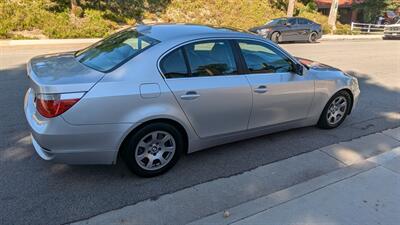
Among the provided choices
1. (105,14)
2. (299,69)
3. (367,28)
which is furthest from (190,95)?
(367,28)

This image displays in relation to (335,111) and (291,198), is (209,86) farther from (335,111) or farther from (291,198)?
(335,111)

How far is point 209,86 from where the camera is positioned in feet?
12.7

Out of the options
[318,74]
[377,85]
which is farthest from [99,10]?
[318,74]

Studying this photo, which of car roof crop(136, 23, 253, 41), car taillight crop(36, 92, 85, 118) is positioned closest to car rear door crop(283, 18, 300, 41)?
car roof crop(136, 23, 253, 41)

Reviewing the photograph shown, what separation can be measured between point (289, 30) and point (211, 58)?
16.4 metres

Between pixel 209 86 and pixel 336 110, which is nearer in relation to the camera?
pixel 209 86

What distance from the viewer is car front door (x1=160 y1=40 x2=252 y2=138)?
3734 millimetres

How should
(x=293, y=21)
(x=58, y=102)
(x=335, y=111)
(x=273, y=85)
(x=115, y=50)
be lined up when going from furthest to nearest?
1. (x=293, y=21)
2. (x=335, y=111)
3. (x=273, y=85)
4. (x=115, y=50)
5. (x=58, y=102)

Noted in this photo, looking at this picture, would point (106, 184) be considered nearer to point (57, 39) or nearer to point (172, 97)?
point (172, 97)

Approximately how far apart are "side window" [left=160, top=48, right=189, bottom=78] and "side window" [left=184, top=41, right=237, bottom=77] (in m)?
0.09

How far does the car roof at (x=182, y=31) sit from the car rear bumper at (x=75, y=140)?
1.16 m

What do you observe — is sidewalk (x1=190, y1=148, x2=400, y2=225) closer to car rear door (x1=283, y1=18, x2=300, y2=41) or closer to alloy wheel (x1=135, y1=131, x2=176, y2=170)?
alloy wheel (x1=135, y1=131, x2=176, y2=170)

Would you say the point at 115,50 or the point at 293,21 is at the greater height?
the point at 115,50

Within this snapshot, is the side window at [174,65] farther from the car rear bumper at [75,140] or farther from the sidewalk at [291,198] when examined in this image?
the sidewalk at [291,198]
